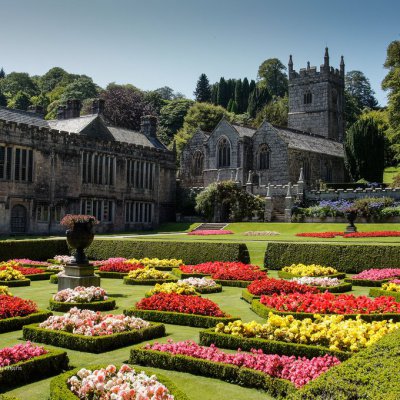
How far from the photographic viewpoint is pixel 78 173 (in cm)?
4669

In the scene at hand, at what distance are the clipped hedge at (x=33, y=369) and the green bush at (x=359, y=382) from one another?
5.05 metres

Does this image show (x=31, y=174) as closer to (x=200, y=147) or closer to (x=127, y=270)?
(x=127, y=270)

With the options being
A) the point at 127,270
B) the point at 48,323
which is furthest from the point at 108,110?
the point at 48,323

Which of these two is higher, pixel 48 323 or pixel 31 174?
pixel 31 174

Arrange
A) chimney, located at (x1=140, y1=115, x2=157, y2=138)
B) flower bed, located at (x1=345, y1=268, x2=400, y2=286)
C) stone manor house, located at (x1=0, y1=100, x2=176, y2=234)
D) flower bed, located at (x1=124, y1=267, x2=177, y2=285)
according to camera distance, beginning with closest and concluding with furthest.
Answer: flower bed, located at (x1=345, y1=268, x2=400, y2=286) < flower bed, located at (x1=124, y1=267, x2=177, y2=285) < stone manor house, located at (x1=0, y1=100, x2=176, y2=234) < chimney, located at (x1=140, y1=115, x2=157, y2=138)

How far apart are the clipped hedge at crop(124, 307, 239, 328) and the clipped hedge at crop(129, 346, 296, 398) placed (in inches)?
114

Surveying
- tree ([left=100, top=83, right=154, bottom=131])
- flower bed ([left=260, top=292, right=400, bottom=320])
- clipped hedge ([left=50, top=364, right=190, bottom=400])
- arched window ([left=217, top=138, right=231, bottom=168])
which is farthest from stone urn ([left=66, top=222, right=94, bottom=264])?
tree ([left=100, top=83, right=154, bottom=131])

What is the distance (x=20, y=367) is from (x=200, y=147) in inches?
2435

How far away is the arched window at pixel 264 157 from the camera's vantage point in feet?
207

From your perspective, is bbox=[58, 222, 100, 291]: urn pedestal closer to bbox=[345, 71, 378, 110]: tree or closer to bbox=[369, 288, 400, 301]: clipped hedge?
bbox=[369, 288, 400, 301]: clipped hedge

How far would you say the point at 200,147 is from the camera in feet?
227

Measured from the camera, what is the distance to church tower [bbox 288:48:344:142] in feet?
269

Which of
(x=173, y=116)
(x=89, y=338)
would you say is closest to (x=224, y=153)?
(x=173, y=116)

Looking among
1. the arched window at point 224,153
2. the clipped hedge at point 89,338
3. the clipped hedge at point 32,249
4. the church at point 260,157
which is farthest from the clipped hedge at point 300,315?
the arched window at point 224,153
